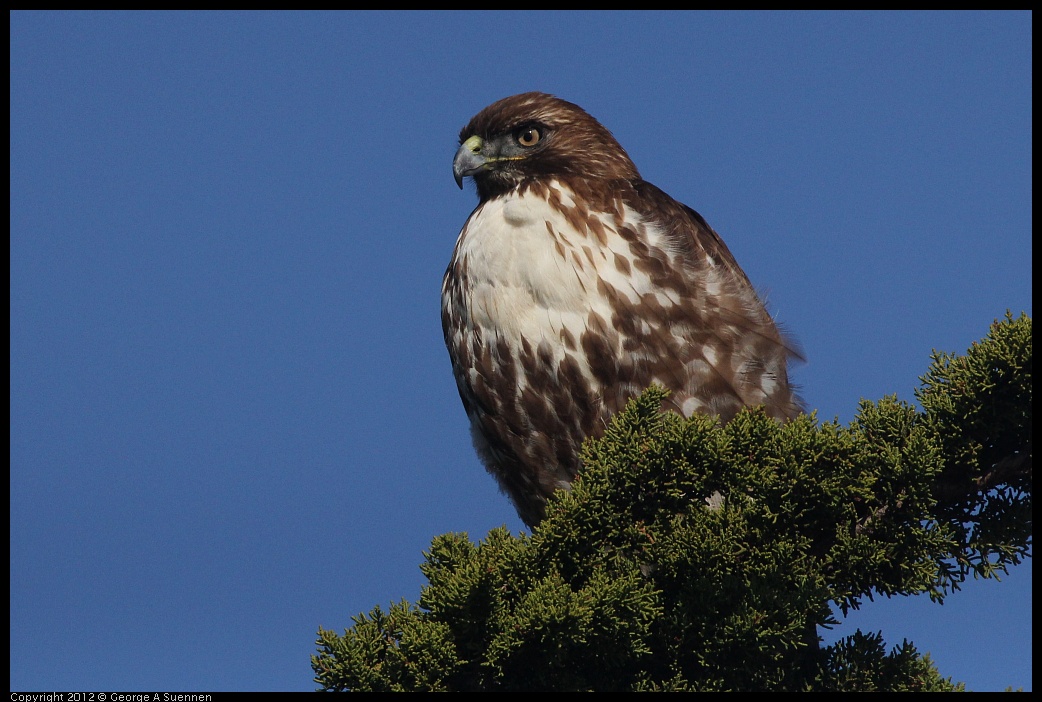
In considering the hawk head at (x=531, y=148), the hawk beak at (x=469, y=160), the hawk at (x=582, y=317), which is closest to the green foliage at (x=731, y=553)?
the hawk at (x=582, y=317)

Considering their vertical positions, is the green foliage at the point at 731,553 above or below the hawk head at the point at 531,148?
below

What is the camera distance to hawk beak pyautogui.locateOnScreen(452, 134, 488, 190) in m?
6.40

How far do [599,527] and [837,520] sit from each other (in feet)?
2.88

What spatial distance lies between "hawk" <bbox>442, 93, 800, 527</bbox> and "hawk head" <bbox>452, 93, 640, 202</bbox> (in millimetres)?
19

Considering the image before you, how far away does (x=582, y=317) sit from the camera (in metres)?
5.57

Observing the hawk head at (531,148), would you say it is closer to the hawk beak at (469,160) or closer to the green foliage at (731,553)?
the hawk beak at (469,160)

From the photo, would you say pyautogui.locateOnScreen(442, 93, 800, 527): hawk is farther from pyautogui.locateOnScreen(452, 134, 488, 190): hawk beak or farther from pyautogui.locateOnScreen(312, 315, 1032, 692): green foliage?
pyautogui.locateOnScreen(312, 315, 1032, 692): green foliage

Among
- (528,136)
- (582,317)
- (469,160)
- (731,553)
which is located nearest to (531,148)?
(528,136)

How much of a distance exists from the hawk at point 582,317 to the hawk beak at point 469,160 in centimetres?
14

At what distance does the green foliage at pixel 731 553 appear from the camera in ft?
12.2

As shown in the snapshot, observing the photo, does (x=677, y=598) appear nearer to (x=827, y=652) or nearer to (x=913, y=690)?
(x=827, y=652)

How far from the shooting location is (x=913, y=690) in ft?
12.9

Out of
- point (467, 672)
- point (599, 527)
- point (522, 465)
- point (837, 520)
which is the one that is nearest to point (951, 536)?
point (837, 520)

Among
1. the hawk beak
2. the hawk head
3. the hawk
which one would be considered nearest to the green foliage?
the hawk
